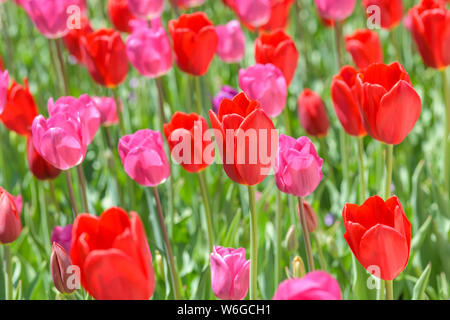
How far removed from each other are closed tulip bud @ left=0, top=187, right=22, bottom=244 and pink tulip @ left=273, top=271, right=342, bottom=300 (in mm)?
566

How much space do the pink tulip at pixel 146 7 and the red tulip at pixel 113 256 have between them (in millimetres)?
1179

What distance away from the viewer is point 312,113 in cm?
163

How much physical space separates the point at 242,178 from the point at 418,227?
0.73m

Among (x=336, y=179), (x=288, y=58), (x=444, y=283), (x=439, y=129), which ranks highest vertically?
(x=288, y=58)

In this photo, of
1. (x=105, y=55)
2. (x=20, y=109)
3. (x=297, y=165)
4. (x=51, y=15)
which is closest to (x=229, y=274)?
(x=297, y=165)

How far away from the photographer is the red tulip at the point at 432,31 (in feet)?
4.56

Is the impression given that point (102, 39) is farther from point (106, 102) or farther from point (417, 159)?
point (417, 159)

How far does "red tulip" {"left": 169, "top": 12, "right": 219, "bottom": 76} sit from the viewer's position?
1464mm

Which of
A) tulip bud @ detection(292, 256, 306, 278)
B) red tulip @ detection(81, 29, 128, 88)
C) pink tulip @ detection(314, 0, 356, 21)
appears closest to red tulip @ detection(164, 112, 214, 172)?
tulip bud @ detection(292, 256, 306, 278)

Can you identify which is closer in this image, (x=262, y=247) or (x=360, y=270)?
(x=360, y=270)

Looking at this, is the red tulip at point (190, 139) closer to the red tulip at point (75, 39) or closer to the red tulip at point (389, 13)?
the red tulip at point (75, 39)

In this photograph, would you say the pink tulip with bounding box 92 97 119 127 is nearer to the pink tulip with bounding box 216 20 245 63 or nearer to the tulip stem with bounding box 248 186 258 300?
the pink tulip with bounding box 216 20 245 63

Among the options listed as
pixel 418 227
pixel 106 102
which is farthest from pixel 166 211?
pixel 418 227

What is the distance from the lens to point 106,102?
5.52ft
